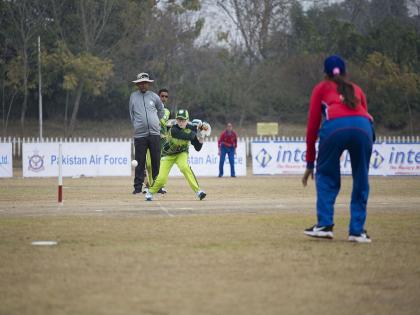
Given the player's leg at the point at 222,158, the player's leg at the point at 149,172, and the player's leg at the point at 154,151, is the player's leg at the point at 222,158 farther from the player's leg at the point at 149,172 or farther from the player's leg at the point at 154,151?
the player's leg at the point at 154,151

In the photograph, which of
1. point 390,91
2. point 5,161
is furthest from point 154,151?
point 390,91

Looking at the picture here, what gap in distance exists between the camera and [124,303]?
652cm

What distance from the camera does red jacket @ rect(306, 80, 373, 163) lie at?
9977 mm

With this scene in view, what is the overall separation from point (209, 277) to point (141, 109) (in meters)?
11.5

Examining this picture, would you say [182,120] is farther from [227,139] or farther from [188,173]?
[227,139]

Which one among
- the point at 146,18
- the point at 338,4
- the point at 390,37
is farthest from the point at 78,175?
the point at 338,4

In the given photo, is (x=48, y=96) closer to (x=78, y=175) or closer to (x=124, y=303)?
(x=78, y=175)

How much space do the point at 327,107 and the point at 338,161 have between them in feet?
2.14

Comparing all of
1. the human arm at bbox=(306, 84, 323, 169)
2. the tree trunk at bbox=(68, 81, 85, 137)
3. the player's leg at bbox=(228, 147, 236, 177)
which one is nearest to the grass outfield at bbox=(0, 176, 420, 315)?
the human arm at bbox=(306, 84, 323, 169)

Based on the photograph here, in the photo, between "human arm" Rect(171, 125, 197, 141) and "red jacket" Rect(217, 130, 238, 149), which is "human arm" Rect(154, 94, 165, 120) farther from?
"red jacket" Rect(217, 130, 238, 149)

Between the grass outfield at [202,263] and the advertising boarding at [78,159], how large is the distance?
18.3m

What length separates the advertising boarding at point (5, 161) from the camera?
33031mm

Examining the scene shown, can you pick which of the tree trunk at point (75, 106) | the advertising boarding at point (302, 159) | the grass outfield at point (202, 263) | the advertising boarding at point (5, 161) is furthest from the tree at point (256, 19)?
the grass outfield at point (202, 263)

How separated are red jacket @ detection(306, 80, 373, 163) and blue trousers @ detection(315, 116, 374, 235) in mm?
74
